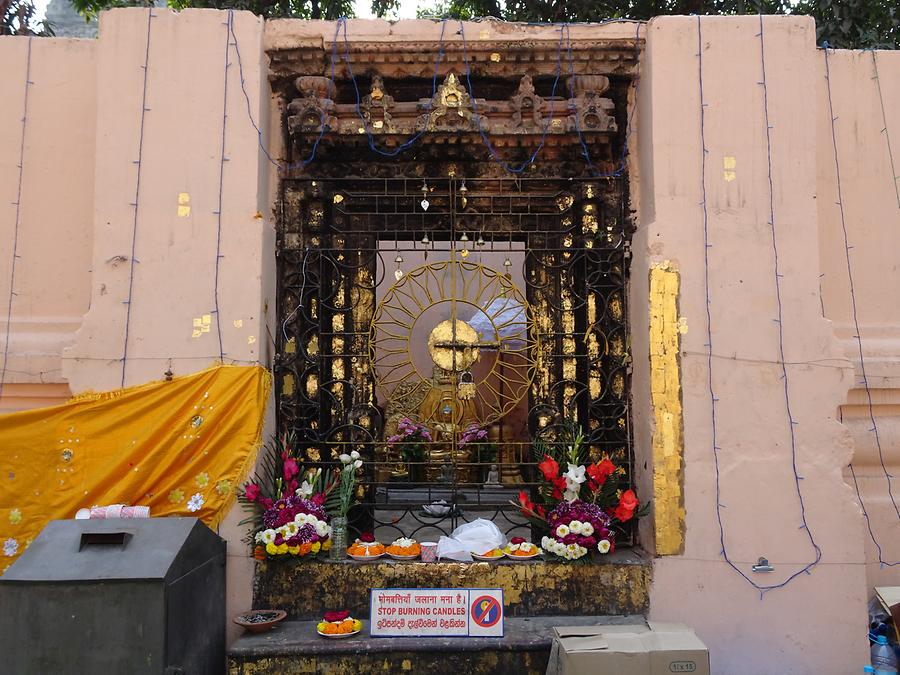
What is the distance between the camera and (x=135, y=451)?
4.34 metres

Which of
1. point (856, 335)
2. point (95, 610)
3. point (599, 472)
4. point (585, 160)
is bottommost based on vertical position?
point (95, 610)

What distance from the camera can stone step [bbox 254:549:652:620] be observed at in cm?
433

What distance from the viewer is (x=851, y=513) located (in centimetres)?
436

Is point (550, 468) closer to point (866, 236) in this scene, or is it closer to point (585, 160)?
point (585, 160)

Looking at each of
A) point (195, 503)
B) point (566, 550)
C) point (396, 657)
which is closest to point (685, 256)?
point (566, 550)

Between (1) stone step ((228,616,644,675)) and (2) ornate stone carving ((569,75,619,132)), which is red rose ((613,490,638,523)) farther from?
(2) ornate stone carving ((569,75,619,132))

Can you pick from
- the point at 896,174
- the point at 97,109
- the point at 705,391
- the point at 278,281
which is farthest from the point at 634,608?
the point at 97,109

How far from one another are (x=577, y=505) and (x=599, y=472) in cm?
27

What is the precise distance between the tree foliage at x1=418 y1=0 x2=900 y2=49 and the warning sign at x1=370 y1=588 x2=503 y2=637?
7.31 meters

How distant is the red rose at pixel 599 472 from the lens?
14.9 feet

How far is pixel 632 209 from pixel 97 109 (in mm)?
3913

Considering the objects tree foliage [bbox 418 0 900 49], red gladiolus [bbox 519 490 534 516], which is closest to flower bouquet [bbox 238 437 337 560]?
red gladiolus [bbox 519 490 534 516]

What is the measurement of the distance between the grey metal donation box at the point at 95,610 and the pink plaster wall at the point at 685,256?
943 millimetres

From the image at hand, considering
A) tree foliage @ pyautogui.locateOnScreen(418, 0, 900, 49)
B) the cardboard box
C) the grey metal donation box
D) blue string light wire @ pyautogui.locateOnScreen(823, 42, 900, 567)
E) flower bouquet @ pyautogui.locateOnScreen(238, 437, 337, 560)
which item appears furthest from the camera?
tree foliage @ pyautogui.locateOnScreen(418, 0, 900, 49)
